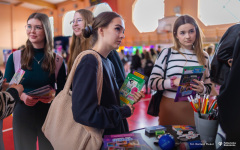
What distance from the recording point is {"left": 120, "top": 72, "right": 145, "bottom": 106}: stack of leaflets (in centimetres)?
110

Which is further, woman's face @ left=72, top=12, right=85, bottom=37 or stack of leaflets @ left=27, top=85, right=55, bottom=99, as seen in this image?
woman's face @ left=72, top=12, right=85, bottom=37

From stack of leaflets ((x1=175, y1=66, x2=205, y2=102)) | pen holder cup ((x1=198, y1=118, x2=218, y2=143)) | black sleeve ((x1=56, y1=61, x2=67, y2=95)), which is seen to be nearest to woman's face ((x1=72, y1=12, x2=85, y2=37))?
black sleeve ((x1=56, y1=61, x2=67, y2=95))

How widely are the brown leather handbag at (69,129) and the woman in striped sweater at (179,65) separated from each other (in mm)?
780

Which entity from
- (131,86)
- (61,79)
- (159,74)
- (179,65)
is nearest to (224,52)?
(131,86)

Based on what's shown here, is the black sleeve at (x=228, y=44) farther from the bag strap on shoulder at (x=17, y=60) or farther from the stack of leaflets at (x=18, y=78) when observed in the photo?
the bag strap on shoulder at (x=17, y=60)

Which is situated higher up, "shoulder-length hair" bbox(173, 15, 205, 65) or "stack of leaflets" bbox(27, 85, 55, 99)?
"shoulder-length hair" bbox(173, 15, 205, 65)

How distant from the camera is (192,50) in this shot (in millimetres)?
1620

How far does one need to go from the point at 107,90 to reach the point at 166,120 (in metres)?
0.82

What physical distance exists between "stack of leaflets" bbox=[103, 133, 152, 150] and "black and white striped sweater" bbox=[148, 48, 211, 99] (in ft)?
2.29

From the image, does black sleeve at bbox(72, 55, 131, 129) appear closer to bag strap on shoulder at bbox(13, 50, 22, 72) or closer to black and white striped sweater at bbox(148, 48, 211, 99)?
black and white striped sweater at bbox(148, 48, 211, 99)

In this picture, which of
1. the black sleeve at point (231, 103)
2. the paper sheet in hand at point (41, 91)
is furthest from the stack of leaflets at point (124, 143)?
the paper sheet in hand at point (41, 91)

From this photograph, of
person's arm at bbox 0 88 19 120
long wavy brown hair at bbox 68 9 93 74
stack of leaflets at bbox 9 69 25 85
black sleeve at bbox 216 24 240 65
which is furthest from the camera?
long wavy brown hair at bbox 68 9 93 74

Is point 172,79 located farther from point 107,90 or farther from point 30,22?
point 30,22

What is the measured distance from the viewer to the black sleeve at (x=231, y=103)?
609 millimetres
